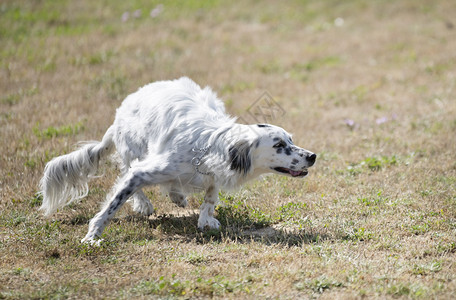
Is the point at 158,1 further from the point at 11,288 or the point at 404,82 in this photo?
the point at 11,288

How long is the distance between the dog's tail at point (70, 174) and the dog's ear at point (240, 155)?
6.13 feet

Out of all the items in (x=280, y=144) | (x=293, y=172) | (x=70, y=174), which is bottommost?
(x=70, y=174)

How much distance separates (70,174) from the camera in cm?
626

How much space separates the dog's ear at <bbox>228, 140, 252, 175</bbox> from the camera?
208 inches

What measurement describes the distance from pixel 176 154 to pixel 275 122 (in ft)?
14.0

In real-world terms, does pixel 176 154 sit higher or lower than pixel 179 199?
higher

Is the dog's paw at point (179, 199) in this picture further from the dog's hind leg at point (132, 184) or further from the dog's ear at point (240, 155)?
the dog's ear at point (240, 155)

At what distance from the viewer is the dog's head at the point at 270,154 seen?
530 centimetres

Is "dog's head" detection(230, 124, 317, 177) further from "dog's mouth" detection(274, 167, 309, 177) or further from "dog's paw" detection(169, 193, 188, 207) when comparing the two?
"dog's paw" detection(169, 193, 188, 207)

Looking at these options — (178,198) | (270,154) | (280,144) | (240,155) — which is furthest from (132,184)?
(280,144)

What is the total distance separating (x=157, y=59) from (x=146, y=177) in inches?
321

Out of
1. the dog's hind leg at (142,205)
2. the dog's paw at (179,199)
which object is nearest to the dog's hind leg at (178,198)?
the dog's paw at (179,199)

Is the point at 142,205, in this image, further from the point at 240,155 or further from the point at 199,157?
the point at 240,155

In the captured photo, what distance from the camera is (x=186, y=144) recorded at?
5.57 m
